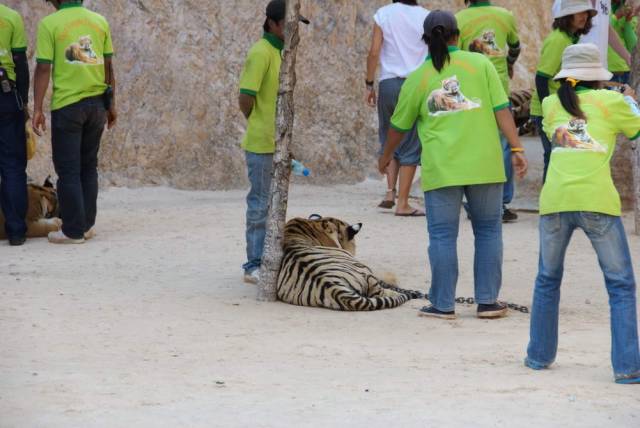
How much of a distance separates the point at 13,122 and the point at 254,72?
2.92m

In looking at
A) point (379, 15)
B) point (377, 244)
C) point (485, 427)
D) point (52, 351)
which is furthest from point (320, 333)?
point (379, 15)

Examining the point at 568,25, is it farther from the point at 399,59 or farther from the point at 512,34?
the point at 399,59

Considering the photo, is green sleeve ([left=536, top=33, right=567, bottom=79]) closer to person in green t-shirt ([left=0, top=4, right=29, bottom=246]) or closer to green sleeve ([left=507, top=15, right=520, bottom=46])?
green sleeve ([left=507, top=15, right=520, bottom=46])

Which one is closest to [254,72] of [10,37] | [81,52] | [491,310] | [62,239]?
[491,310]

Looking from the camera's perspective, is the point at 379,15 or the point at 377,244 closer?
the point at 377,244

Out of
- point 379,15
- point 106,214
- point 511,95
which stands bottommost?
point 106,214

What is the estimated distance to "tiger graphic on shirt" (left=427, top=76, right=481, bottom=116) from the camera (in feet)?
23.4

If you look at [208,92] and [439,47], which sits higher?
[439,47]

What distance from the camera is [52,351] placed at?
625cm

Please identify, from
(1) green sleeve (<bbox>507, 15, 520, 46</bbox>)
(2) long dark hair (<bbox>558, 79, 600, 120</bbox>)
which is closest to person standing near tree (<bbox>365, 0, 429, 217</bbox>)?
(1) green sleeve (<bbox>507, 15, 520, 46</bbox>)

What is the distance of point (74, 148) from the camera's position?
9.92m

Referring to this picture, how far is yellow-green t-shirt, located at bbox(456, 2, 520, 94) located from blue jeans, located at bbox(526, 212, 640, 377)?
4686 millimetres

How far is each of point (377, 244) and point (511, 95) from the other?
16.7 ft

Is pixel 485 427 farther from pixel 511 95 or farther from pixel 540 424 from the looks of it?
pixel 511 95
